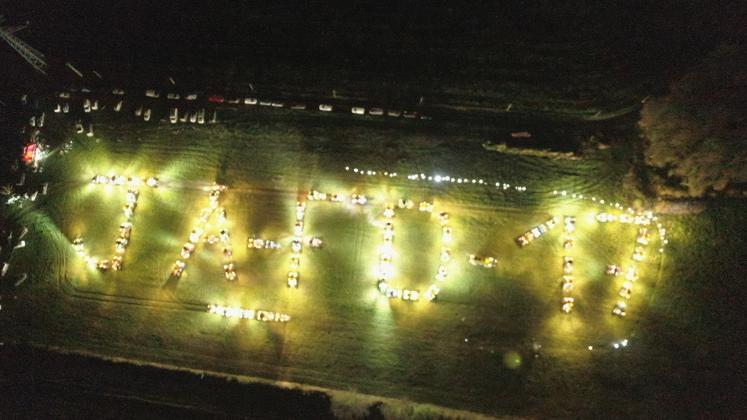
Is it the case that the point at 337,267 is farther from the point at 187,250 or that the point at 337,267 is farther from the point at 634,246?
the point at 634,246

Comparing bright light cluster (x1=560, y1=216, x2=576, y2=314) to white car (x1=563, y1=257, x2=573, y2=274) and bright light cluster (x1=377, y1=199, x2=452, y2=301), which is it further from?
bright light cluster (x1=377, y1=199, x2=452, y2=301)

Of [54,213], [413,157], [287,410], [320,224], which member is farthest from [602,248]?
[54,213]

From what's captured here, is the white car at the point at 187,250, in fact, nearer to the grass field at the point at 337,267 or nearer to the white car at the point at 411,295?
the grass field at the point at 337,267

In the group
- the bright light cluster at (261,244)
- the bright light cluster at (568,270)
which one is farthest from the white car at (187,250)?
the bright light cluster at (568,270)

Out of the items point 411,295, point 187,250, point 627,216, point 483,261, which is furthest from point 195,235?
point 627,216

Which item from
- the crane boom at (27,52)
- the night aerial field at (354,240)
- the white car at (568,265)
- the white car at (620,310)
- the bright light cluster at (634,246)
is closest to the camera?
the night aerial field at (354,240)

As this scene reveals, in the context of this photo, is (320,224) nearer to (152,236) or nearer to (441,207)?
(441,207)

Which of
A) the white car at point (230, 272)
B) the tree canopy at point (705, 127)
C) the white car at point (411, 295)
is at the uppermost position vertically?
the tree canopy at point (705, 127)
